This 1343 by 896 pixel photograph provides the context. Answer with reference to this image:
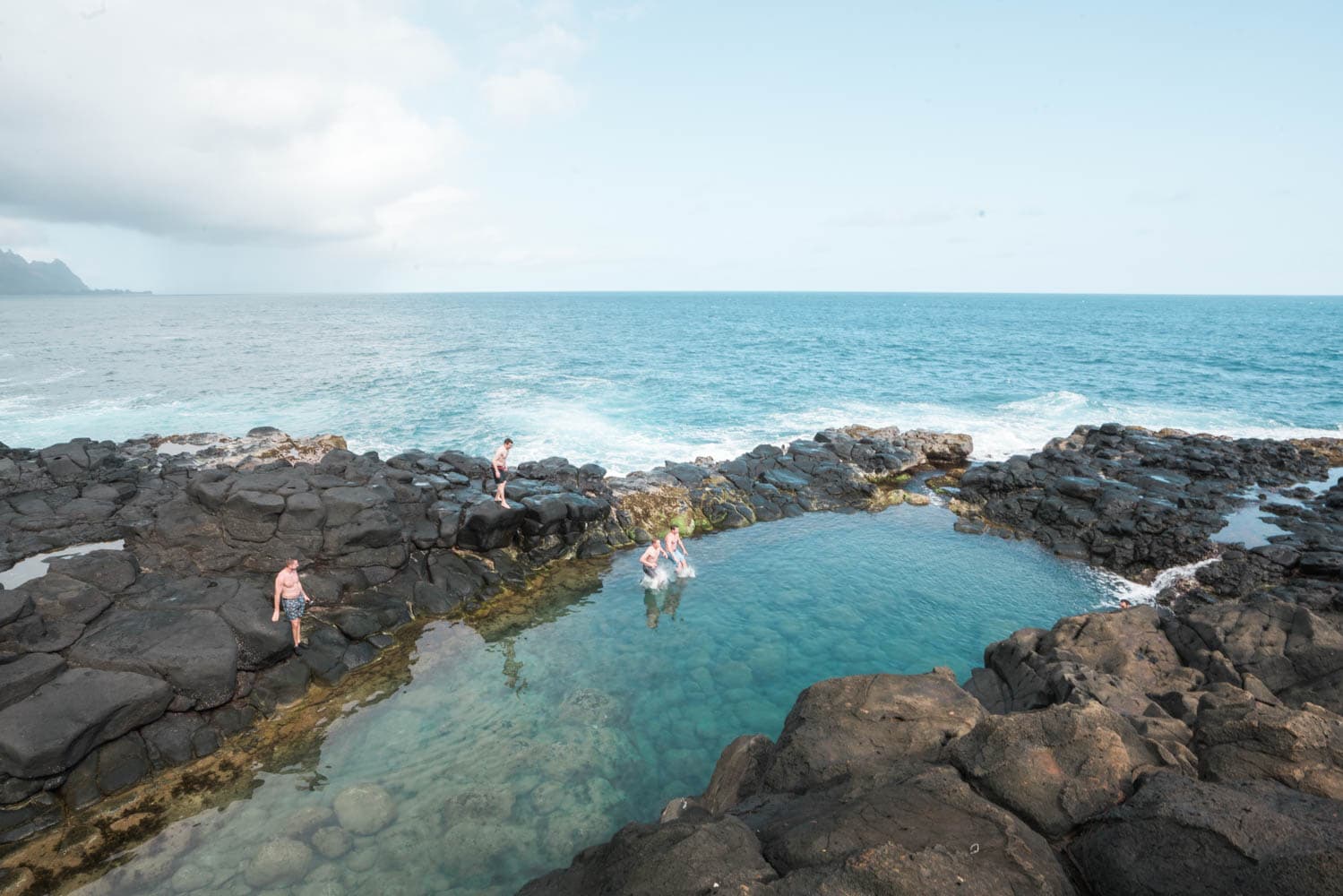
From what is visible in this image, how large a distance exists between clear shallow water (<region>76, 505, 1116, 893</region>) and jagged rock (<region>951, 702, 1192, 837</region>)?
602 centimetres

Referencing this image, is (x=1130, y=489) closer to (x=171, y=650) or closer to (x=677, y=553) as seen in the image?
(x=677, y=553)

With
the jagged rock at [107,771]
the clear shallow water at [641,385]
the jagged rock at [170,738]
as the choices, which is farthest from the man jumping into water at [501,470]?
the jagged rock at [107,771]

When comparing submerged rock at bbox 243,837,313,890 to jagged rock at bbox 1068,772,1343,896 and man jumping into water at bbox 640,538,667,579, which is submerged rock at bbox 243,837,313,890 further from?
man jumping into water at bbox 640,538,667,579

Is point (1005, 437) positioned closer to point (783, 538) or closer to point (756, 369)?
point (783, 538)

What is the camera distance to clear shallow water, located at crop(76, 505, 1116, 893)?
425 inches

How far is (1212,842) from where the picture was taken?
633cm

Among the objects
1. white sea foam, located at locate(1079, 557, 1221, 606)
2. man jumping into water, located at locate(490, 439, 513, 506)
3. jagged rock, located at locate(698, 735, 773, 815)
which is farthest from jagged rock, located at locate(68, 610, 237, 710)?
white sea foam, located at locate(1079, 557, 1221, 606)

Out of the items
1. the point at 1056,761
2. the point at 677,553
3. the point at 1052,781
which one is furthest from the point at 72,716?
the point at 1056,761

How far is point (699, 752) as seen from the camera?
13.1m

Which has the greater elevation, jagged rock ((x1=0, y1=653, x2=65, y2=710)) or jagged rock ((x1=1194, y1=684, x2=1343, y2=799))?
jagged rock ((x1=1194, y1=684, x2=1343, y2=799))

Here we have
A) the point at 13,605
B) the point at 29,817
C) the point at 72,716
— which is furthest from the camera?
the point at 13,605

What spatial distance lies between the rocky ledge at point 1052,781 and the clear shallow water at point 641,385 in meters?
23.3

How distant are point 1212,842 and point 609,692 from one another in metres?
11.4

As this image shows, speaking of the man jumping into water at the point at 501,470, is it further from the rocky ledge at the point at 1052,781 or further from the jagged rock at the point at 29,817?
the rocky ledge at the point at 1052,781
